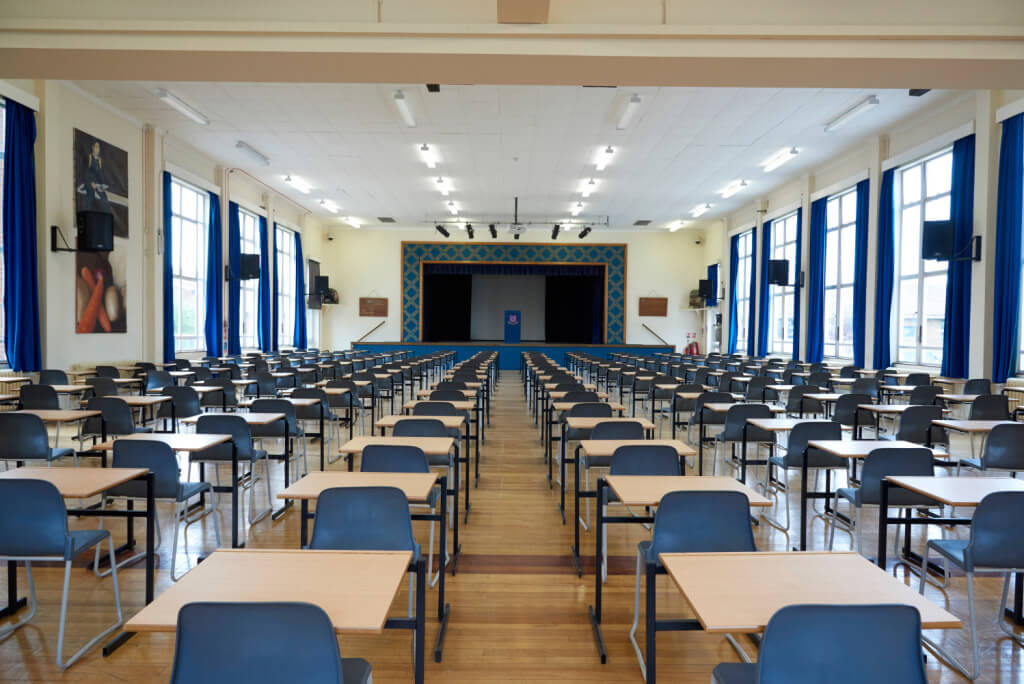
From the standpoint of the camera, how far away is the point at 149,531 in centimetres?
326

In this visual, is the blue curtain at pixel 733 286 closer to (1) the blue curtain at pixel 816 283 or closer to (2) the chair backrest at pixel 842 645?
(1) the blue curtain at pixel 816 283

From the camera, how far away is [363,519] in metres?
2.75

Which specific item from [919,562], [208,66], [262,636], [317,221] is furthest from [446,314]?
[262,636]

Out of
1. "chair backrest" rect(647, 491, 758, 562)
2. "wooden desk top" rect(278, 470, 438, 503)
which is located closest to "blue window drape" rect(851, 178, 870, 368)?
"chair backrest" rect(647, 491, 758, 562)

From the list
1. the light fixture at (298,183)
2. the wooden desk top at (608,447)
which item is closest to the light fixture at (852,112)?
the wooden desk top at (608,447)

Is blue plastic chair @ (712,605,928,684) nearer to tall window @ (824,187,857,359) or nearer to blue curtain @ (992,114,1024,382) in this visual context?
blue curtain @ (992,114,1024,382)

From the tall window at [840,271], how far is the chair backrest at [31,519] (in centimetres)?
1401

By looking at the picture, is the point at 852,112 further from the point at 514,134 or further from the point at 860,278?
the point at 514,134

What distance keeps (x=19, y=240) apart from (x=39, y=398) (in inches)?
115

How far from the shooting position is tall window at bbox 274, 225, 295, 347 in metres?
18.7

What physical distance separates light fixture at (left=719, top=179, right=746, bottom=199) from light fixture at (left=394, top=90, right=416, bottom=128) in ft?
27.9

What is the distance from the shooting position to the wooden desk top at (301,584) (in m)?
1.73

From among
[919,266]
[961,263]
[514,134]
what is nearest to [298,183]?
[514,134]

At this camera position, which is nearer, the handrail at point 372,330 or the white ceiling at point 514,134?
the white ceiling at point 514,134
